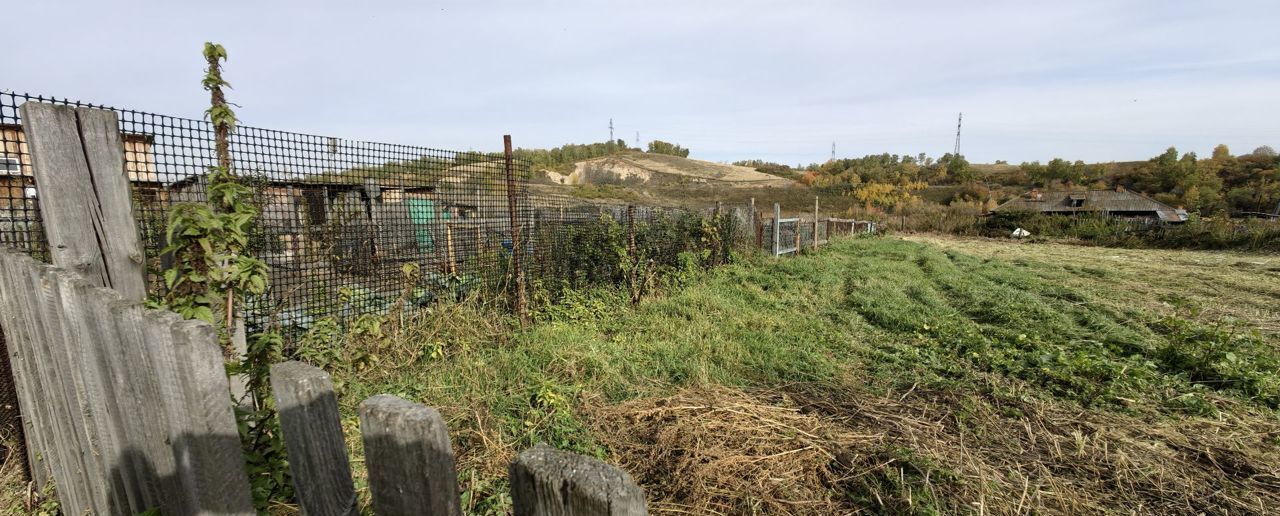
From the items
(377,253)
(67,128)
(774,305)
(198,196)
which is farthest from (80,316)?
(774,305)

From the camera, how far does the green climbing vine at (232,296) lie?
174cm

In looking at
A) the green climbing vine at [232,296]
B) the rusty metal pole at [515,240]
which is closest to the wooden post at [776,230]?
the rusty metal pole at [515,240]

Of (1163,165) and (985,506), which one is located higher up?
(1163,165)

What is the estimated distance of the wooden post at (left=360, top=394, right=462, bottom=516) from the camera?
0.73 meters

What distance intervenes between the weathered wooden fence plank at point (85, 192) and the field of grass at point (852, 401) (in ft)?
4.29

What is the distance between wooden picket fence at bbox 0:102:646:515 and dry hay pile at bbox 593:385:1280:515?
189cm

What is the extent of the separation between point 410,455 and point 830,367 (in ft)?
13.6

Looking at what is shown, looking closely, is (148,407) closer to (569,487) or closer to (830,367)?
(569,487)

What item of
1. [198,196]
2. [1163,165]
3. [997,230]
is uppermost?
[1163,165]

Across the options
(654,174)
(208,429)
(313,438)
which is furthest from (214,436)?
(654,174)

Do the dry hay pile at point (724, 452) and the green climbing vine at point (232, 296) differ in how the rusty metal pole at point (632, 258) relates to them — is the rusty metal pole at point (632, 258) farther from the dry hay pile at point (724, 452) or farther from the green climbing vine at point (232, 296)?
the green climbing vine at point (232, 296)

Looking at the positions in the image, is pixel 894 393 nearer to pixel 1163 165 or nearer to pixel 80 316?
pixel 80 316

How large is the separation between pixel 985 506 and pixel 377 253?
437cm

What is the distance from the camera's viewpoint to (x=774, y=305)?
6.59m
